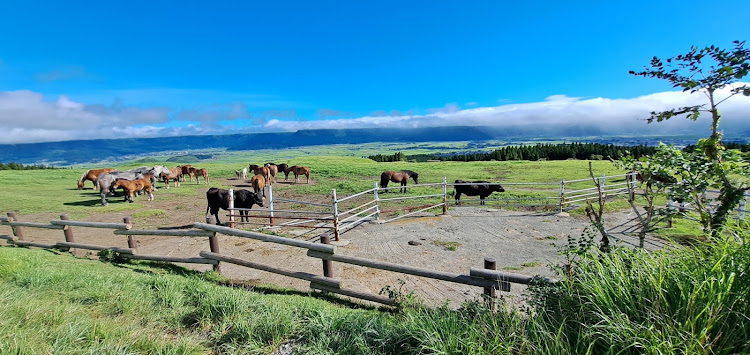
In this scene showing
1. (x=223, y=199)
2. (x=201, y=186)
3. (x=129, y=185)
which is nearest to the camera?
(x=223, y=199)

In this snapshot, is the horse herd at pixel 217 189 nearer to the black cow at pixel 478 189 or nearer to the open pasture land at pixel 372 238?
the black cow at pixel 478 189

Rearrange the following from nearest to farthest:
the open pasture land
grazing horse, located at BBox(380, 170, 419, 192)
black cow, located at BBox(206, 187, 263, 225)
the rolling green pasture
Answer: the open pasture land → black cow, located at BBox(206, 187, 263, 225) → the rolling green pasture → grazing horse, located at BBox(380, 170, 419, 192)

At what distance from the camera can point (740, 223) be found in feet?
10.6

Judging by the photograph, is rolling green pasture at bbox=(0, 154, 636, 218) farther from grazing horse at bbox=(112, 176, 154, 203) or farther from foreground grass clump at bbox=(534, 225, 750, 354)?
foreground grass clump at bbox=(534, 225, 750, 354)

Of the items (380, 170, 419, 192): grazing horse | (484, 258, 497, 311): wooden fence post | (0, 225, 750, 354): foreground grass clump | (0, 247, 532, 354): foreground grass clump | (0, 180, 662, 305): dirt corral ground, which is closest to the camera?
(0, 225, 750, 354): foreground grass clump

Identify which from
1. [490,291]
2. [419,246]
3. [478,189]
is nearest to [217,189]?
[419,246]

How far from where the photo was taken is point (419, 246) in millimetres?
9602

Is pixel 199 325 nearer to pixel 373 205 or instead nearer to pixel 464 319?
pixel 464 319

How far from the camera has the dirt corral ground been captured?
6969 millimetres

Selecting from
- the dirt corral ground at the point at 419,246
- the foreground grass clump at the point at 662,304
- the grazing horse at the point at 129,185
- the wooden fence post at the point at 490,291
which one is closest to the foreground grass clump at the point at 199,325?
the foreground grass clump at the point at 662,304

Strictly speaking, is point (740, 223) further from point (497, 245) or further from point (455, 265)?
point (497, 245)

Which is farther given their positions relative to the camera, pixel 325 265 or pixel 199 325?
pixel 325 265

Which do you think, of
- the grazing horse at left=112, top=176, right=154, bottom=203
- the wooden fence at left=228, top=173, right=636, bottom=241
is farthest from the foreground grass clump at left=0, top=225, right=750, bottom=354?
the grazing horse at left=112, top=176, right=154, bottom=203

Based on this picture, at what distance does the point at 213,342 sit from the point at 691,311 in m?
4.03
